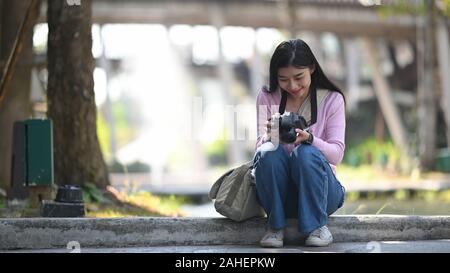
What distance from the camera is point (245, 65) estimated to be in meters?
35.9

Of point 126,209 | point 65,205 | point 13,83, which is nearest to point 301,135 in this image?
point 65,205

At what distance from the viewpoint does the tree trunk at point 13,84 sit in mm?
9766

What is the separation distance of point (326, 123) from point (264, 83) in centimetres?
2028

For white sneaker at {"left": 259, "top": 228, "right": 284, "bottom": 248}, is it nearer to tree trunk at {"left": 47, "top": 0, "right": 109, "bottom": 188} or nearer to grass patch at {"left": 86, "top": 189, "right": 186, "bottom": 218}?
grass patch at {"left": 86, "top": 189, "right": 186, "bottom": 218}

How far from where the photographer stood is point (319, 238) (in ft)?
15.9

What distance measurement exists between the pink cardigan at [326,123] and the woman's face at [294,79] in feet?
0.64

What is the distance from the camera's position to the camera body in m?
4.73

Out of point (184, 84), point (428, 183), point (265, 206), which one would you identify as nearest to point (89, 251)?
point (265, 206)

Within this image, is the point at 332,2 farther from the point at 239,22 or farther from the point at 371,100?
the point at 371,100

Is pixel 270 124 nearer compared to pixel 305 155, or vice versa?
pixel 305 155

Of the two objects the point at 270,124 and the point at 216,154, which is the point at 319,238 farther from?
the point at 216,154

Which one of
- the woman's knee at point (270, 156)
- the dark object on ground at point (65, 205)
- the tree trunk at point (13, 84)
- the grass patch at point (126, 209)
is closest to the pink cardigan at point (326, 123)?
the woman's knee at point (270, 156)

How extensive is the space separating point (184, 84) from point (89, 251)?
93.1 feet

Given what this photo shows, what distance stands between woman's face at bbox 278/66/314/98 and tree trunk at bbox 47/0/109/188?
3.03 m
